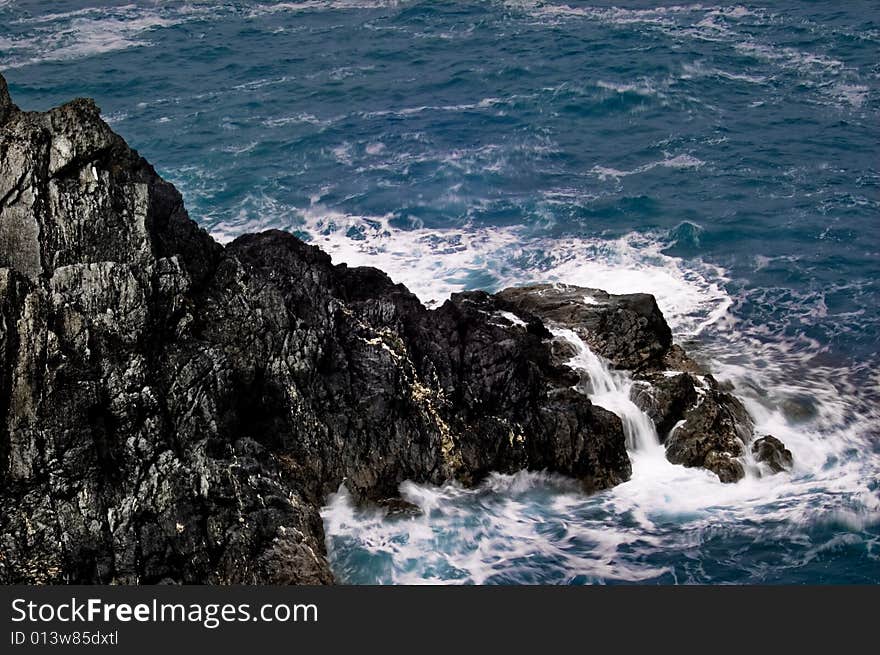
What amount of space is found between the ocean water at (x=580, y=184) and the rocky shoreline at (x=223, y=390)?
1.24 metres

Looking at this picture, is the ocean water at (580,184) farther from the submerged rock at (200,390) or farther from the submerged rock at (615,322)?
the submerged rock at (200,390)

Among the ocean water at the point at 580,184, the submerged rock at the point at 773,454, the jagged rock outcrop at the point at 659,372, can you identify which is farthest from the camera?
the jagged rock outcrop at the point at 659,372

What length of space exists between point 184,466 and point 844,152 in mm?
37364

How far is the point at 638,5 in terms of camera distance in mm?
69875

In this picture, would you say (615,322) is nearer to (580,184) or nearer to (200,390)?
(200,390)

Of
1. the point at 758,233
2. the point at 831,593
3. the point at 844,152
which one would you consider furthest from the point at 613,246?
the point at 831,593

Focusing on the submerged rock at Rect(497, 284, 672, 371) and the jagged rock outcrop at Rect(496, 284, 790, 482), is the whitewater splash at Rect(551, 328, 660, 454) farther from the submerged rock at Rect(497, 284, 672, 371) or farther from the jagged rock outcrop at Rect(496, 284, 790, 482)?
the submerged rock at Rect(497, 284, 672, 371)

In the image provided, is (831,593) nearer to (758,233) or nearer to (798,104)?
(758,233)

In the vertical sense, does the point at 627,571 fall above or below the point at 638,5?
below

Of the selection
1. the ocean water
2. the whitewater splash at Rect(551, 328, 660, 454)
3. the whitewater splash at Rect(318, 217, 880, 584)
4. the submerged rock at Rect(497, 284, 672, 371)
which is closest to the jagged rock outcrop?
the submerged rock at Rect(497, 284, 672, 371)

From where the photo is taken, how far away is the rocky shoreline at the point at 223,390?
20438mm

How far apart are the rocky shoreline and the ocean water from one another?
4.07 ft

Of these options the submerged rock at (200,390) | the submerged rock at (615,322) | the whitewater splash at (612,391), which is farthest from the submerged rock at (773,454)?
the submerged rock at (615,322)

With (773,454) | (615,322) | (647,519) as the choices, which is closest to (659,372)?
(615,322)
